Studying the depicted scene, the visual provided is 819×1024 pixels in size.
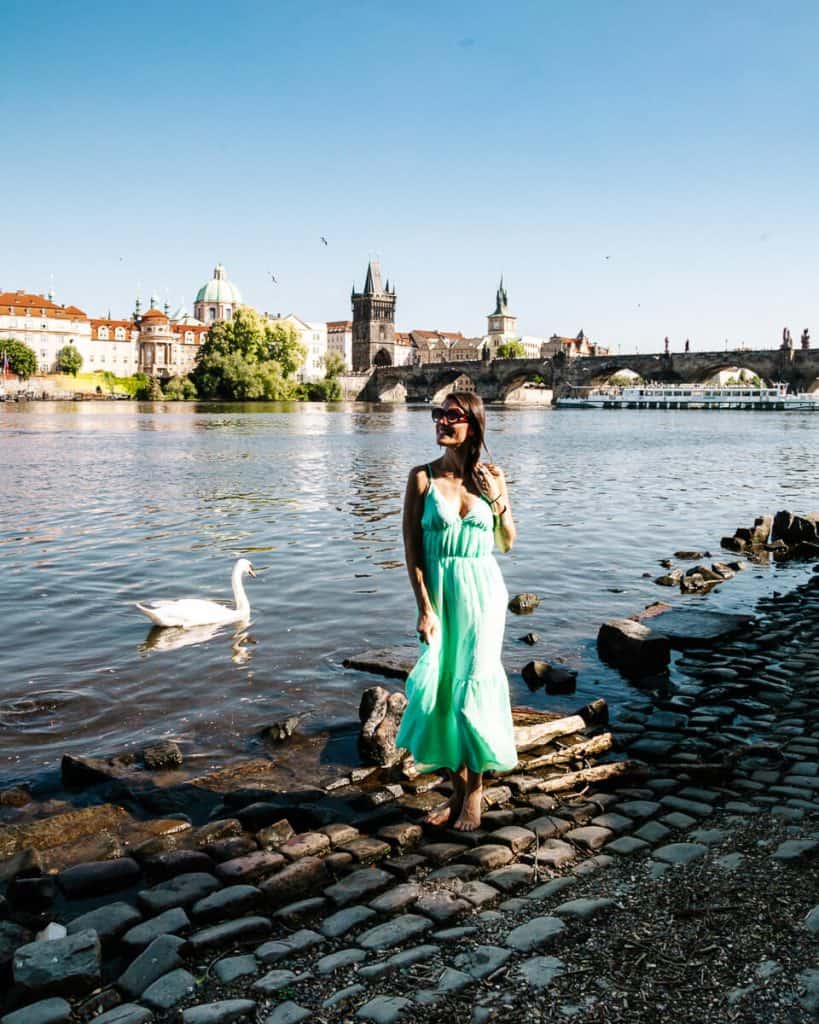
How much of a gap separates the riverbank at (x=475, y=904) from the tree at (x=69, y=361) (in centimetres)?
15505

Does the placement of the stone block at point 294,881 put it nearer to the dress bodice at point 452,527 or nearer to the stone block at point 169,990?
the stone block at point 169,990

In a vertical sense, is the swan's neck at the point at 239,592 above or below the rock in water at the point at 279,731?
above

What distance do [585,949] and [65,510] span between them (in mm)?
18986

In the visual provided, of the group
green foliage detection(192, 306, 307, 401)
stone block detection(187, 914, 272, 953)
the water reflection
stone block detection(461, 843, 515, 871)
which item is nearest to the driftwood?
stone block detection(461, 843, 515, 871)

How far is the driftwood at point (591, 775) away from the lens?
18.7 feet

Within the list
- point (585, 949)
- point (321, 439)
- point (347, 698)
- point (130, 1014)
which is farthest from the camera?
point (321, 439)

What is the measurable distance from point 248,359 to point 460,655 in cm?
11209

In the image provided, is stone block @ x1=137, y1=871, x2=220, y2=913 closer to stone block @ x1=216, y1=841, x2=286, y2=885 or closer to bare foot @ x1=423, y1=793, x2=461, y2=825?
stone block @ x1=216, y1=841, x2=286, y2=885

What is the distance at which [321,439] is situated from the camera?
1927 inches

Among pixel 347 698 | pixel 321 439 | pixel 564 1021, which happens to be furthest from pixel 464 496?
pixel 321 439

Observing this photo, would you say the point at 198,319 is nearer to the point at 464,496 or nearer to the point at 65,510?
the point at 65,510

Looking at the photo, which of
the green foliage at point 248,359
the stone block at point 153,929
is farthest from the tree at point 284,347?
the stone block at point 153,929

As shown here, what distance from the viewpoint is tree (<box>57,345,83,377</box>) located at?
493 feet

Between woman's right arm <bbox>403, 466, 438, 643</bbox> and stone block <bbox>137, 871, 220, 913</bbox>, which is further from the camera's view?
woman's right arm <bbox>403, 466, 438, 643</bbox>
